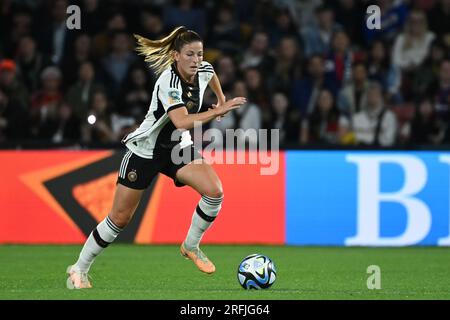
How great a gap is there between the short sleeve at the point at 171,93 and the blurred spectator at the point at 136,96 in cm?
590

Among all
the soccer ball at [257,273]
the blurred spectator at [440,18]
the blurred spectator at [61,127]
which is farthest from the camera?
the blurred spectator at [440,18]

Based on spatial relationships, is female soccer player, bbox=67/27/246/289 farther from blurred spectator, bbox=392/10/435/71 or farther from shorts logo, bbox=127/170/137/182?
blurred spectator, bbox=392/10/435/71

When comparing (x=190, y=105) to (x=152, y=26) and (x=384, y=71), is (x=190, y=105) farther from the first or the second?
(x=384, y=71)

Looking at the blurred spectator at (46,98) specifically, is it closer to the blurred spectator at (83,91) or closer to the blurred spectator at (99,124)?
the blurred spectator at (83,91)

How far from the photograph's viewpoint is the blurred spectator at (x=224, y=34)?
15766mm

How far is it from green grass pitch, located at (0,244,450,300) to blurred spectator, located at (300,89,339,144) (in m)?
1.79

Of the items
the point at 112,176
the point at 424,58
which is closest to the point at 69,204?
the point at 112,176

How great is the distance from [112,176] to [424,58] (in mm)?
4818

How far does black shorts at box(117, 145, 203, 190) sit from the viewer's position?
28.0 feet

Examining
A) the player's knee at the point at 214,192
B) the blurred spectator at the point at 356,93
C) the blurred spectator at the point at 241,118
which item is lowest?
the player's knee at the point at 214,192

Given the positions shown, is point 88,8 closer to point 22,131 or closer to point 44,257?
point 22,131

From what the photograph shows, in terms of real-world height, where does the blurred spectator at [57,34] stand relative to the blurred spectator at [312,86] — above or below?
above

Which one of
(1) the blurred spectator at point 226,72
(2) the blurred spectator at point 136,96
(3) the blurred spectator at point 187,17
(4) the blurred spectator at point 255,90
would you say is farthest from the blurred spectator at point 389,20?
(2) the blurred spectator at point 136,96
